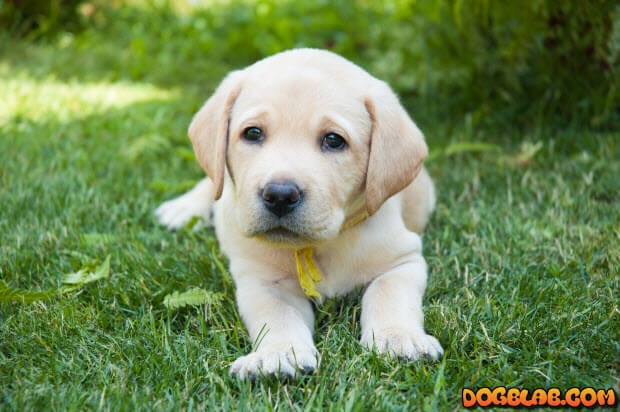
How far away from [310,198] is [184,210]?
1.95 meters

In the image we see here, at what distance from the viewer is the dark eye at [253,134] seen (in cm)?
286

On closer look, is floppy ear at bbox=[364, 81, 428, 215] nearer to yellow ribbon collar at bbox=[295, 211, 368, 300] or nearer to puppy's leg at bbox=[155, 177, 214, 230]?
yellow ribbon collar at bbox=[295, 211, 368, 300]

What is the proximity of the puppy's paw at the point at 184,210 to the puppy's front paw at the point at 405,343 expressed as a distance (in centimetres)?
197

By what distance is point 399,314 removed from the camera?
8.98 feet

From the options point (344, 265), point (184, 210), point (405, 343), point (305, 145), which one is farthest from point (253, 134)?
point (184, 210)

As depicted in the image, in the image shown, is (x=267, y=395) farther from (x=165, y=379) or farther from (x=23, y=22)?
(x=23, y=22)

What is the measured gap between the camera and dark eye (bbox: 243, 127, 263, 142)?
2863 mm

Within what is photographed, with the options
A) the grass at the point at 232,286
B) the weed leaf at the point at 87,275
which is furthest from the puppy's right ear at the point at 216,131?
the weed leaf at the point at 87,275

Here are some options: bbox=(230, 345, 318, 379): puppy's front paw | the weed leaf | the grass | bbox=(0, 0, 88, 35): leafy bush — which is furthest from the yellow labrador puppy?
bbox=(0, 0, 88, 35): leafy bush

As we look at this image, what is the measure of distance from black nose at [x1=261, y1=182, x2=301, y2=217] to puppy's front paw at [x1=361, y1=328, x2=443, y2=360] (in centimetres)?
64

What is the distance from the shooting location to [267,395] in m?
2.36

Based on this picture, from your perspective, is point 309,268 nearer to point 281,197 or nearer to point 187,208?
point 281,197

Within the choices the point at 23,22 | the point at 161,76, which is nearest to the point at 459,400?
the point at 161,76

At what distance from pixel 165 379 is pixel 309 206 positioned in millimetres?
906
